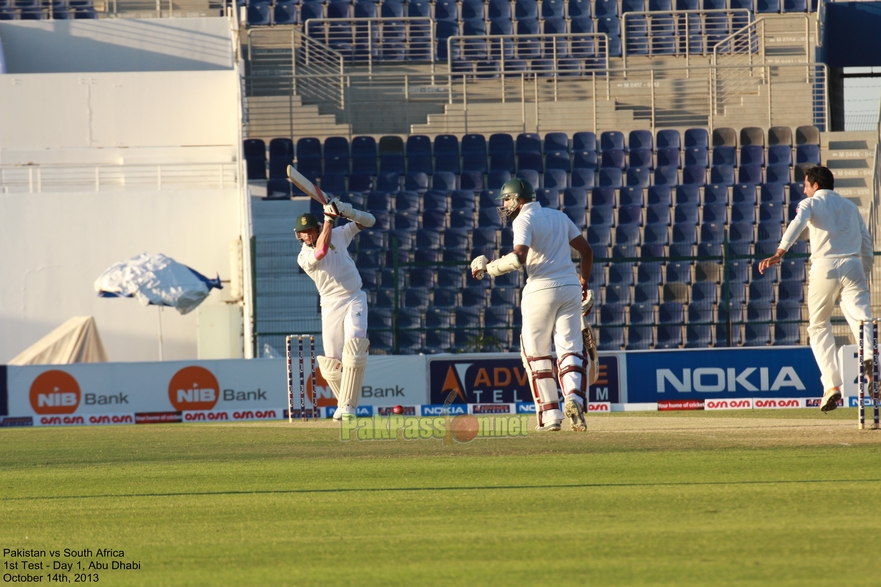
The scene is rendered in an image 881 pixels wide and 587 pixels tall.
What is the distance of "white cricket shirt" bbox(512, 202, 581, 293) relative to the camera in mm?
8703

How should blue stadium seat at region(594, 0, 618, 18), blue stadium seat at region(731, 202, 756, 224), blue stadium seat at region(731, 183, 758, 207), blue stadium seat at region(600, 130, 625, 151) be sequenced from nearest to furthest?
blue stadium seat at region(731, 202, 756, 224), blue stadium seat at region(731, 183, 758, 207), blue stadium seat at region(600, 130, 625, 151), blue stadium seat at region(594, 0, 618, 18)

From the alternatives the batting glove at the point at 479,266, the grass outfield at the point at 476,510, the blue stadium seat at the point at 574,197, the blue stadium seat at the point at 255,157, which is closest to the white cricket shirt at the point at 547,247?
the batting glove at the point at 479,266

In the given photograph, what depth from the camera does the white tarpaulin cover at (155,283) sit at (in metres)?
18.4

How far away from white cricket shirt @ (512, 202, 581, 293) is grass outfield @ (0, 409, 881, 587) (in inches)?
49.0

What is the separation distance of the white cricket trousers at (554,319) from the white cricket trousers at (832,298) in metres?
2.13

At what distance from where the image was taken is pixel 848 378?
14344 millimetres

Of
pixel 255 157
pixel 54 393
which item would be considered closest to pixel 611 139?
pixel 255 157

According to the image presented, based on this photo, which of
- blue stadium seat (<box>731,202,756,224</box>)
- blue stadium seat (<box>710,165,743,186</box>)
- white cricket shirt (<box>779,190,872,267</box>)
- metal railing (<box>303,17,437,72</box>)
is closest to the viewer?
white cricket shirt (<box>779,190,872,267</box>)

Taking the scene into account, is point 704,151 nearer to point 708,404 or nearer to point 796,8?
point 796,8

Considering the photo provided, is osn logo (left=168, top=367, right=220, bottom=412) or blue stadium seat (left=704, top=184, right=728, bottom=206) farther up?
blue stadium seat (left=704, top=184, right=728, bottom=206)

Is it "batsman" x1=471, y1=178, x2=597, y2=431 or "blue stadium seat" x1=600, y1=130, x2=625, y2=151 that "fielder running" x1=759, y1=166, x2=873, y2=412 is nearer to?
"batsman" x1=471, y1=178, x2=597, y2=431

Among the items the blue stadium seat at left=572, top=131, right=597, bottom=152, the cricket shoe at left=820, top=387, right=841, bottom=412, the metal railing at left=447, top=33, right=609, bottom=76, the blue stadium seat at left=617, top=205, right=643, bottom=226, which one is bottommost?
the cricket shoe at left=820, top=387, right=841, bottom=412

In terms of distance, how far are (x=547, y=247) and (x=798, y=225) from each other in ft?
7.12

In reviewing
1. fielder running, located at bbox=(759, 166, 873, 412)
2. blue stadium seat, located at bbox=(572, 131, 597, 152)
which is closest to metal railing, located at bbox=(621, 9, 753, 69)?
blue stadium seat, located at bbox=(572, 131, 597, 152)
